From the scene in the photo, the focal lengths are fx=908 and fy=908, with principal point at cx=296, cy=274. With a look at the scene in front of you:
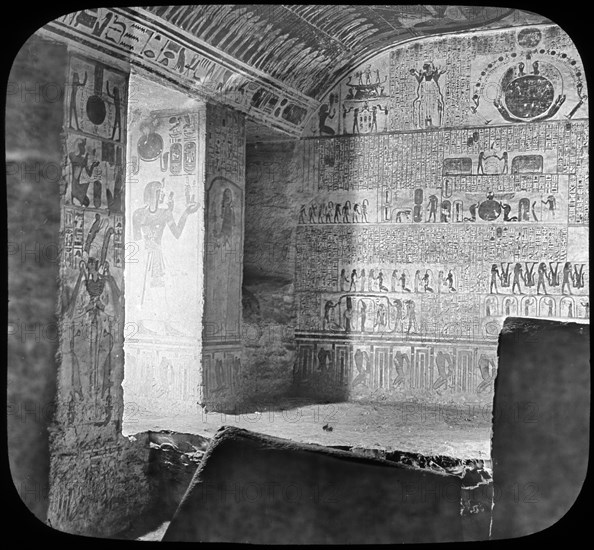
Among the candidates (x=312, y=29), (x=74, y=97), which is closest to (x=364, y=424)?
(x=312, y=29)

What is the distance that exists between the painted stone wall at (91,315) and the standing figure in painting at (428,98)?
3161 millimetres

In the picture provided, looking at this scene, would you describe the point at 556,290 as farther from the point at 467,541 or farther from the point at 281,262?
the point at 467,541

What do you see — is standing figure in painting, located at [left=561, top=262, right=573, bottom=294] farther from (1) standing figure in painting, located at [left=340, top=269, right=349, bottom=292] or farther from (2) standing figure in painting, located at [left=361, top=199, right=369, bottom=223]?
(1) standing figure in painting, located at [left=340, top=269, right=349, bottom=292]

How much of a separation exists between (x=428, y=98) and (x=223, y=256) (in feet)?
7.17

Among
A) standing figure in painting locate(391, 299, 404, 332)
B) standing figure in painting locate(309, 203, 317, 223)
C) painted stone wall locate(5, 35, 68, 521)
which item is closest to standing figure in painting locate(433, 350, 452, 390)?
standing figure in painting locate(391, 299, 404, 332)

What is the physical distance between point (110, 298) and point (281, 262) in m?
3.21

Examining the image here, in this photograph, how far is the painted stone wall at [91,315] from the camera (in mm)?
4426

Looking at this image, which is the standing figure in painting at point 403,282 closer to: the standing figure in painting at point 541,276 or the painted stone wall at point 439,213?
the painted stone wall at point 439,213

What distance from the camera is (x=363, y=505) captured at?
12.8 ft

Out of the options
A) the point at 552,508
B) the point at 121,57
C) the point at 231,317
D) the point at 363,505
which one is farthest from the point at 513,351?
the point at 231,317

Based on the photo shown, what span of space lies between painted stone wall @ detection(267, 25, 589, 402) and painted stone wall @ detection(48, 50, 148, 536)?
302cm

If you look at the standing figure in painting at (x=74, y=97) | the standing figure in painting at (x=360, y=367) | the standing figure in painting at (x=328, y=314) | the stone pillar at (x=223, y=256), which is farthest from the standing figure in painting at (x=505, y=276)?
the standing figure in painting at (x=74, y=97)

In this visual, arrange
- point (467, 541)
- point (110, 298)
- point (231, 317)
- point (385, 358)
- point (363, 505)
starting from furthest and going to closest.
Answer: point (385, 358), point (231, 317), point (110, 298), point (467, 541), point (363, 505)

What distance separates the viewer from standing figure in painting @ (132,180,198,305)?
6.63 m
